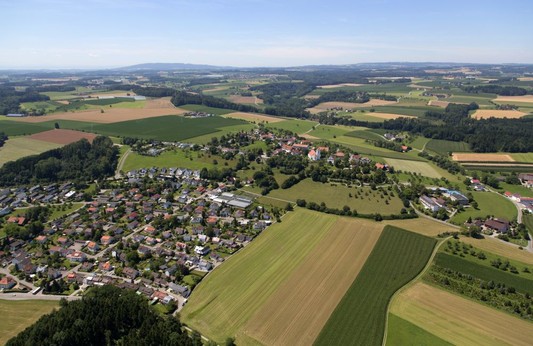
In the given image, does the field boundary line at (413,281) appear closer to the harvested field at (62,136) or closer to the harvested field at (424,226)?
the harvested field at (424,226)

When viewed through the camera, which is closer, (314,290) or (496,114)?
(314,290)

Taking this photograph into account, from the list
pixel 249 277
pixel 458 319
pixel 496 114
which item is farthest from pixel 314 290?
pixel 496 114

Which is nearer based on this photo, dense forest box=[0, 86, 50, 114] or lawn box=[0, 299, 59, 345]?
lawn box=[0, 299, 59, 345]

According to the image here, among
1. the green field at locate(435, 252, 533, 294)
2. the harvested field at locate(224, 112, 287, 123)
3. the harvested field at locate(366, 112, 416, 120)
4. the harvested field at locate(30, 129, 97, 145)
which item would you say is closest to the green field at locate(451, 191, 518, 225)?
the green field at locate(435, 252, 533, 294)

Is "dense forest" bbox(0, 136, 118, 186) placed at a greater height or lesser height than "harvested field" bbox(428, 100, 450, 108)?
lesser

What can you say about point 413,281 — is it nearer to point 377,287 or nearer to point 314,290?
point 377,287

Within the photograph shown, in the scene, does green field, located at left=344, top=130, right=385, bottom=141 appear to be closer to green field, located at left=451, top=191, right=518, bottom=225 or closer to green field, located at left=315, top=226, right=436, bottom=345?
green field, located at left=451, top=191, right=518, bottom=225

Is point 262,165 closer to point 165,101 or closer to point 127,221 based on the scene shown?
point 127,221

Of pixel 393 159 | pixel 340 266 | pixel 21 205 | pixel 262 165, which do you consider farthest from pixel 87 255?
pixel 393 159
